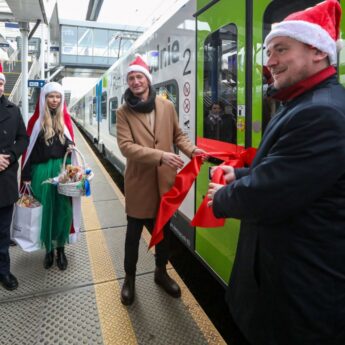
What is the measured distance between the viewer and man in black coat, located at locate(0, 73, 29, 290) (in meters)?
2.71

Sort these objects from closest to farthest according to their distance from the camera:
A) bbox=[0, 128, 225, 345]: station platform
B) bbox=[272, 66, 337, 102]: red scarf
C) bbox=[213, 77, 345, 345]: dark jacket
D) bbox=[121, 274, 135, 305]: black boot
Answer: bbox=[213, 77, 345, 345]: dark jacket, bbox=[272, 66, 337, 102]: red scarf, bbox=[0, 128, 225, 345]: station platform, bbox=[121, 274, 135, 305]: black boot

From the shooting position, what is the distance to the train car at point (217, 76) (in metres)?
2.17

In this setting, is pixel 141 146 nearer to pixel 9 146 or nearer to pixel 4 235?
pixel 9 146

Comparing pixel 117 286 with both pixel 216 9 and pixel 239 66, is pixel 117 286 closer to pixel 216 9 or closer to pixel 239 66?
pixel 239 66

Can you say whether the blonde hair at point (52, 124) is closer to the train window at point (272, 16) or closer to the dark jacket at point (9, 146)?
the dark jacket at point (9, 146)

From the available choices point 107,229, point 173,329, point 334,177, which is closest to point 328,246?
point 334,177

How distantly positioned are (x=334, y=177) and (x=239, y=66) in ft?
4.58

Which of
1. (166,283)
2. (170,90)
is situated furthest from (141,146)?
(170,90)

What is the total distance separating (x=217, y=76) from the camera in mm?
2693

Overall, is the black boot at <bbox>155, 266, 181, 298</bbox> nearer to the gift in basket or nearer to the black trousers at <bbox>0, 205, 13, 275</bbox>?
the gift in basket

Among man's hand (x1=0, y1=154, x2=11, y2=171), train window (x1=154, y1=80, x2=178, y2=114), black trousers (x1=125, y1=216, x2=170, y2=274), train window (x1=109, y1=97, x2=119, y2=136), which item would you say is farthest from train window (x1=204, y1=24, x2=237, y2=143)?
train window (x1=109, y1=97, x2=119, y2=136)

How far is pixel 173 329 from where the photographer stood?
237cm

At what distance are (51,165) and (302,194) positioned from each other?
7.95 ft

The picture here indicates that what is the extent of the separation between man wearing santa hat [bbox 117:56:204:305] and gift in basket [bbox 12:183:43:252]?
0.88 meters
